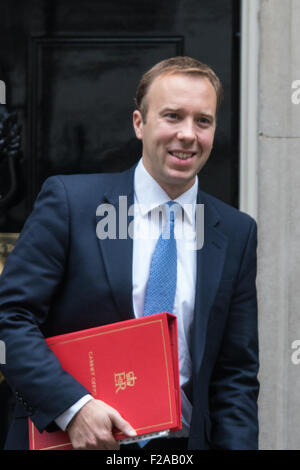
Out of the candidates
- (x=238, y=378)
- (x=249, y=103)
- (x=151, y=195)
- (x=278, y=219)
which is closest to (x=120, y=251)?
(x=151, y=195)

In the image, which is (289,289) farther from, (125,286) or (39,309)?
(39,309)


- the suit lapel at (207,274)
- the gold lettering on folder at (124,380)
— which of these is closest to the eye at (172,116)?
the suit lapel at (207,274)

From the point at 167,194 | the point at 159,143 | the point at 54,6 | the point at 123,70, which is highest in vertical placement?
the point at 54,6

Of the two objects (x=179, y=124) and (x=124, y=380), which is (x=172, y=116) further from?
(x=124, y=380)

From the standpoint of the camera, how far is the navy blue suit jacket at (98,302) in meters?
1.95

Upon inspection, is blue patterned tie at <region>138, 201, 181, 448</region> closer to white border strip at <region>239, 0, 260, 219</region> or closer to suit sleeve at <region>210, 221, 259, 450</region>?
suit sleeve at <region>210, 221, 259, 450</region>

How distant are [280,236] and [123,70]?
118cm

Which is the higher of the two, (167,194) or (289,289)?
(167,194)

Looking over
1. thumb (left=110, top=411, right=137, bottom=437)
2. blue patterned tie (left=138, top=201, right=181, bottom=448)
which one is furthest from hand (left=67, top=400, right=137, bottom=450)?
blue patterned tie (left=138, top=201, right=181, bottom=448)

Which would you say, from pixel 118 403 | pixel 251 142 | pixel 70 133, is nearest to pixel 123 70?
pixel 70 133

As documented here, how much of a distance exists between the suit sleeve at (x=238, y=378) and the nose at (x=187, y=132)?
0.50 m

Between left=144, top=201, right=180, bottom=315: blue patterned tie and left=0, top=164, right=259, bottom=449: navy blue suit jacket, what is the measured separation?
8cm

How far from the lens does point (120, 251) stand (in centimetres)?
216

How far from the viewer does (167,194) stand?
2.27 meters
